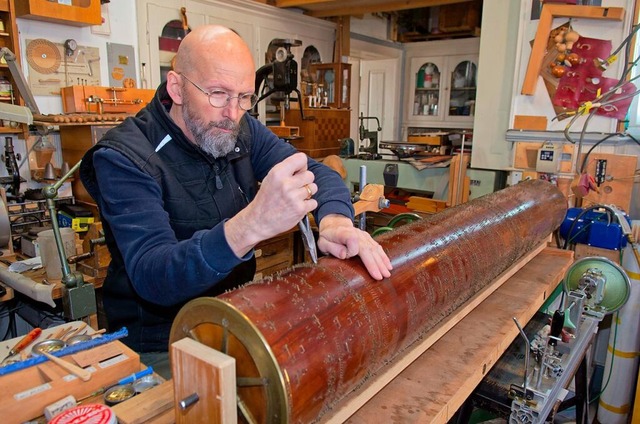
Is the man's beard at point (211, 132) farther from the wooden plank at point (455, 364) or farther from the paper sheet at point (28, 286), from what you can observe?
the paper sheet at point (28, 286)

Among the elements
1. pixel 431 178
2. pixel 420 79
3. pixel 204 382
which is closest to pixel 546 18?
pixel 431 178

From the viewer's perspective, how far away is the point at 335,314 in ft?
2.87

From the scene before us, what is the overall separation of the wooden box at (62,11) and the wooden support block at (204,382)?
2624mm

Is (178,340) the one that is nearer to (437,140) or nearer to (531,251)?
(531,251)

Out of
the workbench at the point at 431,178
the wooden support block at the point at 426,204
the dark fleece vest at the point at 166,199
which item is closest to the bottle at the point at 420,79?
the workbench at the point at 431,178

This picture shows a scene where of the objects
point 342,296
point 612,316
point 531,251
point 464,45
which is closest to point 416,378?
point 342,296

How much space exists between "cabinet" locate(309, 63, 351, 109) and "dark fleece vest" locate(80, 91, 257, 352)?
359 centimetres

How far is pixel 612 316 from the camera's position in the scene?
241 cm

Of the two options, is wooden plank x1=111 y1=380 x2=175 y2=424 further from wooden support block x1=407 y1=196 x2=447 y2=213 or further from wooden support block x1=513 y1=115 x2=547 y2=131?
wooden support block x1=513 y1=115 x2=547 y2=131

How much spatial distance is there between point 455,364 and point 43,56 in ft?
9.76

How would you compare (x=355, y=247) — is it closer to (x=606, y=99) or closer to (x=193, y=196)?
(x=193, y=196)

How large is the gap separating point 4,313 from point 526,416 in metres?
2.86

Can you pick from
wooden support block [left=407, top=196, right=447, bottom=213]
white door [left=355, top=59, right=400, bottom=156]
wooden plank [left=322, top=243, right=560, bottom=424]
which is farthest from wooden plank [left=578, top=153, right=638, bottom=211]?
white door [left=355, top=59, right=400, bottom=156]

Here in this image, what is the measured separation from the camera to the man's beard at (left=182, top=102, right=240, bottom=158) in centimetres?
128
